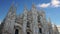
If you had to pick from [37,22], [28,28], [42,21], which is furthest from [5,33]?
[42,21]

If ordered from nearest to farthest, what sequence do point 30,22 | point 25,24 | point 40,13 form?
point 25,24 < point 30,22 < point 40,13

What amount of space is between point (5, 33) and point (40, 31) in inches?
Result: 361

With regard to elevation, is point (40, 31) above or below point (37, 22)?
below

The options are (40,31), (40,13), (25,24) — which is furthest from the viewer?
(40,13)

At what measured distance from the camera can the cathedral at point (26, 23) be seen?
23547mm

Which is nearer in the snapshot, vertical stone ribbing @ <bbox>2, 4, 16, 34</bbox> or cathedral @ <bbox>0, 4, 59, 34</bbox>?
vertical stone ribbing @ <bbox>2, 4, 16, 34</bbox>

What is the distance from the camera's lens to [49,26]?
3117cm

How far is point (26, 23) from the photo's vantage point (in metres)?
26.2

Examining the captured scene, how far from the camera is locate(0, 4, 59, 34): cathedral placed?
2355 centimetres

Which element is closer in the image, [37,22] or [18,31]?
[18,31]

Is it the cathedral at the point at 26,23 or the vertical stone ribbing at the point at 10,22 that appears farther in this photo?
the cathedral at the point at 26,23

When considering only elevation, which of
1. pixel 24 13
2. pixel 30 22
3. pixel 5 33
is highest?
pixel 24 13

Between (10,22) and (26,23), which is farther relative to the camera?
(26,23)

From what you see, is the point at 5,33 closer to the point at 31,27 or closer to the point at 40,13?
the point at 31,27
